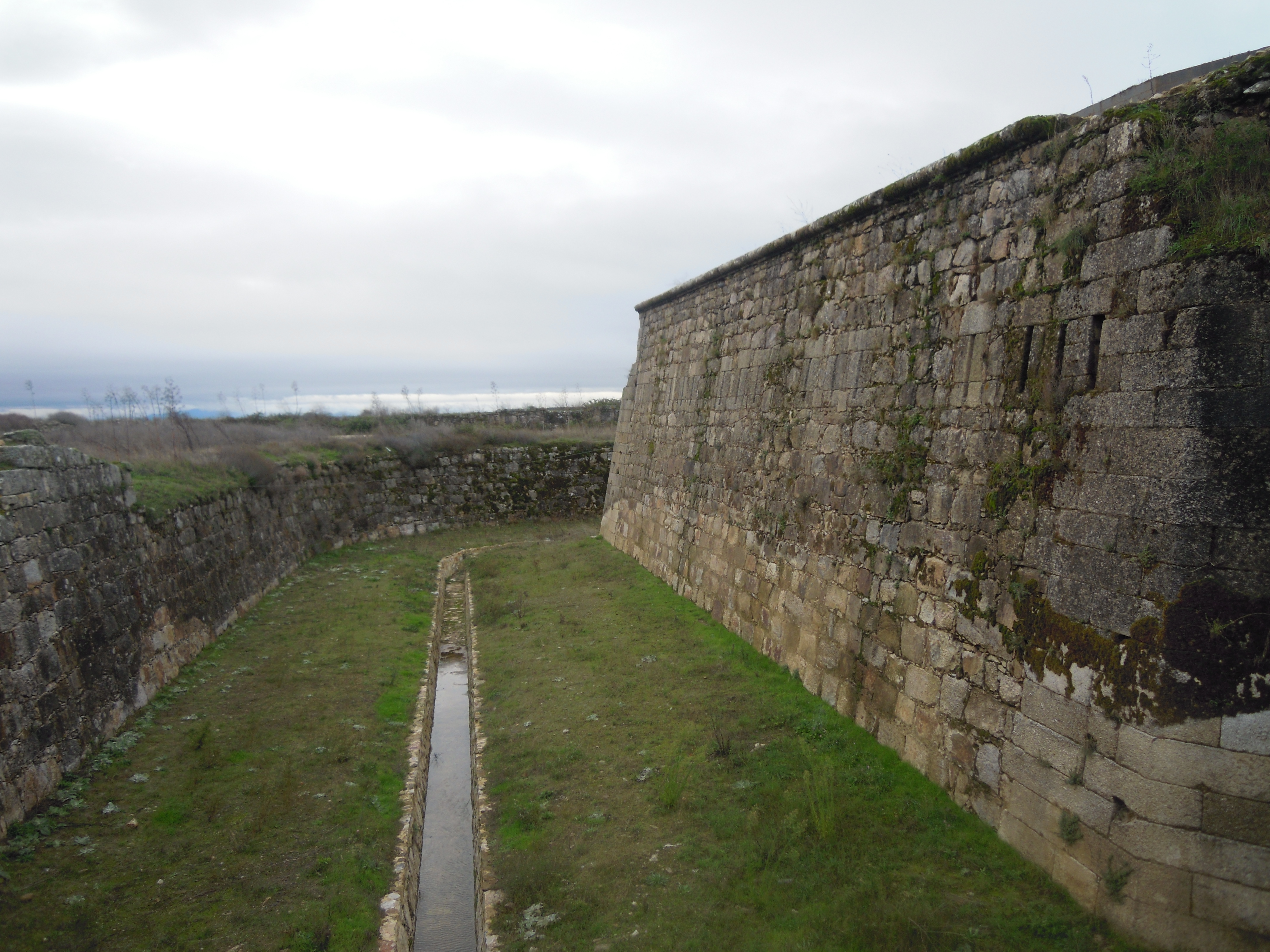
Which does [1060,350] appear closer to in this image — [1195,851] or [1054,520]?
[1054,520]

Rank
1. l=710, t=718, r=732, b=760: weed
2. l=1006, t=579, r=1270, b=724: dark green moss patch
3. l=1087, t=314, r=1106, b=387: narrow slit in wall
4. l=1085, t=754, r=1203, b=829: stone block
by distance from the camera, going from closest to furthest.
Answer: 1. l=1006, t=579, r=1270, b=724: dark green moss patch
2. l=1085, t=754, r=1203, b=829: stone block
3. l=1087, t=314, r=1106, b=387: narrow slit in wall
4. l=710, t=718, r=732, b=760: weed

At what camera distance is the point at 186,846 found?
592cm

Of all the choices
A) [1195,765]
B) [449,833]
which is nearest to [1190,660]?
[1195,765]

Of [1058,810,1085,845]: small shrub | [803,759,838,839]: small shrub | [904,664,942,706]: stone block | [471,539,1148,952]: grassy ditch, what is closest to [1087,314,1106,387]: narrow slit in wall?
[904,664,942,706]: stone block

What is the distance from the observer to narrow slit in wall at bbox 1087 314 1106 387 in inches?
184

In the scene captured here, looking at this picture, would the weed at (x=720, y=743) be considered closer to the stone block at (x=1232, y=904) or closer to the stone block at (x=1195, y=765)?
the stone block at (x=1195, y=765)

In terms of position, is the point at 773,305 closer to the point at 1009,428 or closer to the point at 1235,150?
the point at 1009,428

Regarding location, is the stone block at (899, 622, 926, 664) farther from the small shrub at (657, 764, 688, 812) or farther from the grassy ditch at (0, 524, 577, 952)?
the grassy ditch at (0, 524, 577, 952)

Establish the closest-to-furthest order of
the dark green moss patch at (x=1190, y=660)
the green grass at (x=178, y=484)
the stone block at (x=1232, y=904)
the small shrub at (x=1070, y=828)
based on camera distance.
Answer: the stone block at (x=1232, y=904), the dark green moss patch at (x=1190, y=660), the small shrub at (x=1070, y=828), the green grass at (x=178, y=484)

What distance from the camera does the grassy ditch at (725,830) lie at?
4.45 m

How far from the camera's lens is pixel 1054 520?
4.86 meters

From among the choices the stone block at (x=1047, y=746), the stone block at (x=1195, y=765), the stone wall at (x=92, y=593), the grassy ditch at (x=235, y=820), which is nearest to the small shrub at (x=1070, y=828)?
the stone block at (x=1047, y=746)

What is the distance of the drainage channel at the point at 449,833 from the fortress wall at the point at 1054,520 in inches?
147

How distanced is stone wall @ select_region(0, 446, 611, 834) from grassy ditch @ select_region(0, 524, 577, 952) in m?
0.35
